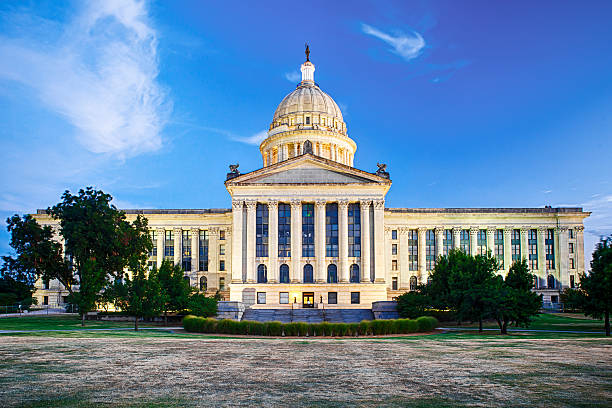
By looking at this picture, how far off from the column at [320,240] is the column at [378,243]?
24.0 feet

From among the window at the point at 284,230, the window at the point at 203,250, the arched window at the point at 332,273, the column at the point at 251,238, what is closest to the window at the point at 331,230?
the arched window at the point at 332,273

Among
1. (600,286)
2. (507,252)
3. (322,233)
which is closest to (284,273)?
(322,233)

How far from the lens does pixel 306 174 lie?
252ft

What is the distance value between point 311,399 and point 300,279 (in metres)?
58.9

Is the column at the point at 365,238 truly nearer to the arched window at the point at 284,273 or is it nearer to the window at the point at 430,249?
the arched window at the point at 284,273

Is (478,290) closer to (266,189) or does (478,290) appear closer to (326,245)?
(326,245)

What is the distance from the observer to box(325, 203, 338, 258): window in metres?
75.8

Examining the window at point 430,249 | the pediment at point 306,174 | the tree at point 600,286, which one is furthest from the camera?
the window at point 430,249

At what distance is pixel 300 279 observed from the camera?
7431 cm

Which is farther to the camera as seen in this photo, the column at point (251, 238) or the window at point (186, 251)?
the window at point (186, 251)

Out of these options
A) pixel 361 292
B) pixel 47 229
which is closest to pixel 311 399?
pixel 47 229

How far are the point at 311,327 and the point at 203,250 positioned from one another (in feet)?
164

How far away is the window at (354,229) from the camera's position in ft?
250

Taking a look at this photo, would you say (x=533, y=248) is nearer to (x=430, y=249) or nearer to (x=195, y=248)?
(x=430, y=249)
